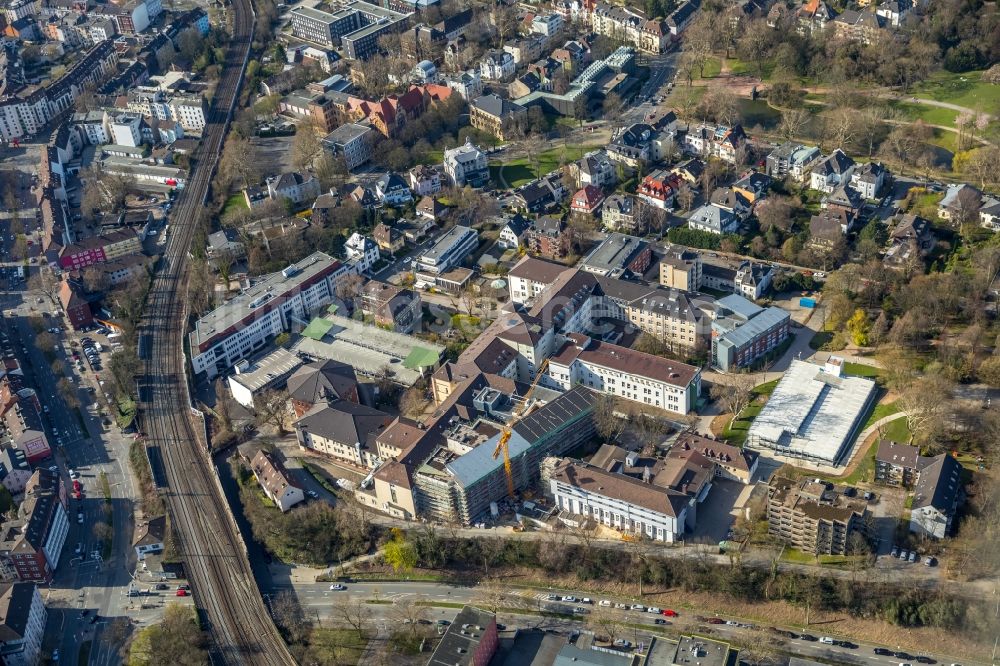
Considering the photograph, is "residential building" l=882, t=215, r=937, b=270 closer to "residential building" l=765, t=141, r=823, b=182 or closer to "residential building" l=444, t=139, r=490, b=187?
"residential building" l=765, t=141, r=823, b=182

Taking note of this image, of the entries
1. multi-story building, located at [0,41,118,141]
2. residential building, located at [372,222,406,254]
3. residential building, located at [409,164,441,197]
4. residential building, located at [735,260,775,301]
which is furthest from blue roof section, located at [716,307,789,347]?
multi-story building, located at [0,41,118,141]

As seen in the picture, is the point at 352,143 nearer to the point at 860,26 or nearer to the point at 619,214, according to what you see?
the point at 619,214

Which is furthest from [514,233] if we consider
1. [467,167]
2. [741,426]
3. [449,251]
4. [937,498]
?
[937,498]

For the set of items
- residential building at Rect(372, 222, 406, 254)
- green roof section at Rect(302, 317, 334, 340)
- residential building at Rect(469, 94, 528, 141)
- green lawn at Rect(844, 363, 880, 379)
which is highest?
residential building at Rect(469, 94, 528, 141)

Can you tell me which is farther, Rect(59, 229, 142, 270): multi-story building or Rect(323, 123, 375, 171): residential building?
Rect(323, 123, 375, 171): residential building

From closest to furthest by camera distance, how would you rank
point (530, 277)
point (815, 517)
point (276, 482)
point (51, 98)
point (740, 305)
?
point (815, 517)
point (276, 482)
point (740, 305)
point (530, 277)
point (51, 98)

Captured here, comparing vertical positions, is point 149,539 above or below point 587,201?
below
